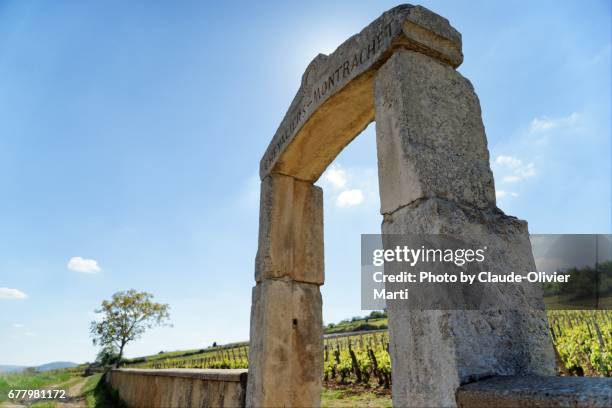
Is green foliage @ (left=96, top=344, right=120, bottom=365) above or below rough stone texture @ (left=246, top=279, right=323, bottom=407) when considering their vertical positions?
below

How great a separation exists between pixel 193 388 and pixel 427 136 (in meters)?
4.67

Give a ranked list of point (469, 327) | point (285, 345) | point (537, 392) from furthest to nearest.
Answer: point (285, 345) < point (469, 327) < point (537, 392)

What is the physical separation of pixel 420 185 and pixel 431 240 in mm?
306

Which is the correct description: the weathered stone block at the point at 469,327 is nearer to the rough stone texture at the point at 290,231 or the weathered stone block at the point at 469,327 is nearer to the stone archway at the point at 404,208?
the stone archway at the point at 404,208

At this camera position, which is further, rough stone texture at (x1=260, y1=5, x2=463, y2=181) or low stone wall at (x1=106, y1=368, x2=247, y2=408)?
low stone wall at (x1=106, y1=368, x2=247, y2=408)

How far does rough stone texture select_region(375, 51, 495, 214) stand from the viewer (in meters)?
2.12

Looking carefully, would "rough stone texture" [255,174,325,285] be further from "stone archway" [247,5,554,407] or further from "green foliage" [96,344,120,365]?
"green foliage" [96,344,120,365]

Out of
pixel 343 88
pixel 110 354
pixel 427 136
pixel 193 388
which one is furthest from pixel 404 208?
pixel 110 354

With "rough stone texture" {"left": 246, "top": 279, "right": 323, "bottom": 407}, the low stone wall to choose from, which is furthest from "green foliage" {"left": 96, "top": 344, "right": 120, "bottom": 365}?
"rough stone texture" {"left": 246, "top": 279, "right": 323, "bottom": 407}

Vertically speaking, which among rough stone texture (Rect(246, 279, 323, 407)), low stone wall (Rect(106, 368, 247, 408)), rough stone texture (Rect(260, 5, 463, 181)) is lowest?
low stone wall (Rect(106, 368, 247, 408))

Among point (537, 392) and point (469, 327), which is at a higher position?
point (469, 327)

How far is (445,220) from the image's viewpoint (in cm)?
193

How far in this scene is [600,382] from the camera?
4.29 feet

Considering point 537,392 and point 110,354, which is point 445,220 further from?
point 110,354
